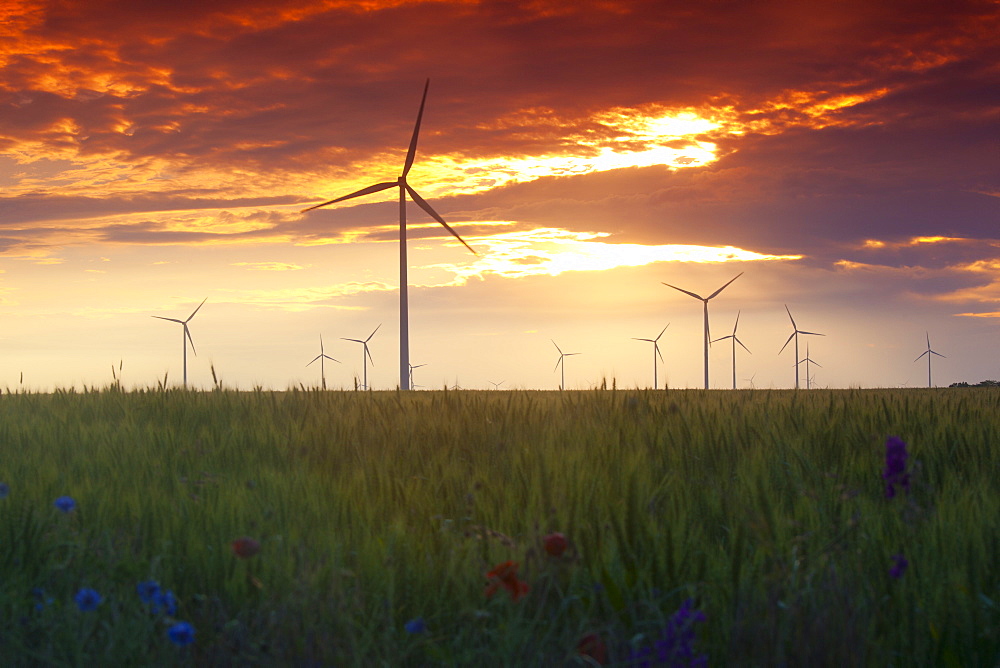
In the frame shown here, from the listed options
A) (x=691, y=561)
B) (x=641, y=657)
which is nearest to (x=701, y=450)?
(x=691, y=561)

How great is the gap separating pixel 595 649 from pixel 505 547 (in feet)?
3.72

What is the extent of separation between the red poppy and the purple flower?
0.12 m

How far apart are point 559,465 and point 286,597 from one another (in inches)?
104

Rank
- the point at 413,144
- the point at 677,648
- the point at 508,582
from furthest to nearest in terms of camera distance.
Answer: the point at 413,144
the point at 508,582
the point at 677,648

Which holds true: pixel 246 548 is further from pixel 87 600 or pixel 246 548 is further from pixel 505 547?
pixel 505 547

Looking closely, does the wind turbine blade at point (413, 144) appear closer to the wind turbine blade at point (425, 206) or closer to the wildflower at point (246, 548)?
the wind turbine blade at point (425, 206)

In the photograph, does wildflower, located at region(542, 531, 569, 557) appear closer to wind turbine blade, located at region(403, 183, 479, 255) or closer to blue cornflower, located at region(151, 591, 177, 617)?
blue cornflower, located at region(151, 591, 177, 617)

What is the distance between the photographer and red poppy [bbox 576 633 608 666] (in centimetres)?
339

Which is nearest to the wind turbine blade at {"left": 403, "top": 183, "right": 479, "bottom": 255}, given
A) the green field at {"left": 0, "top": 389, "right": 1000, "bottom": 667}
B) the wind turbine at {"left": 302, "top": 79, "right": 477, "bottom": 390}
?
the wind turbine at {"left": 302, "top": 79, "right": 477, "bottom": 390}

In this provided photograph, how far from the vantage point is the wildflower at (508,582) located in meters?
3.61

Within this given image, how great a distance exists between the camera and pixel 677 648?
3223 mm

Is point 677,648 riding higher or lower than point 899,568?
lower

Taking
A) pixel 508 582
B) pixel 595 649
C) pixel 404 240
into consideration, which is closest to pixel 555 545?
pixel 508 582

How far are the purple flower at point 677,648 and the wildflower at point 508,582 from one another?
0.56 m
